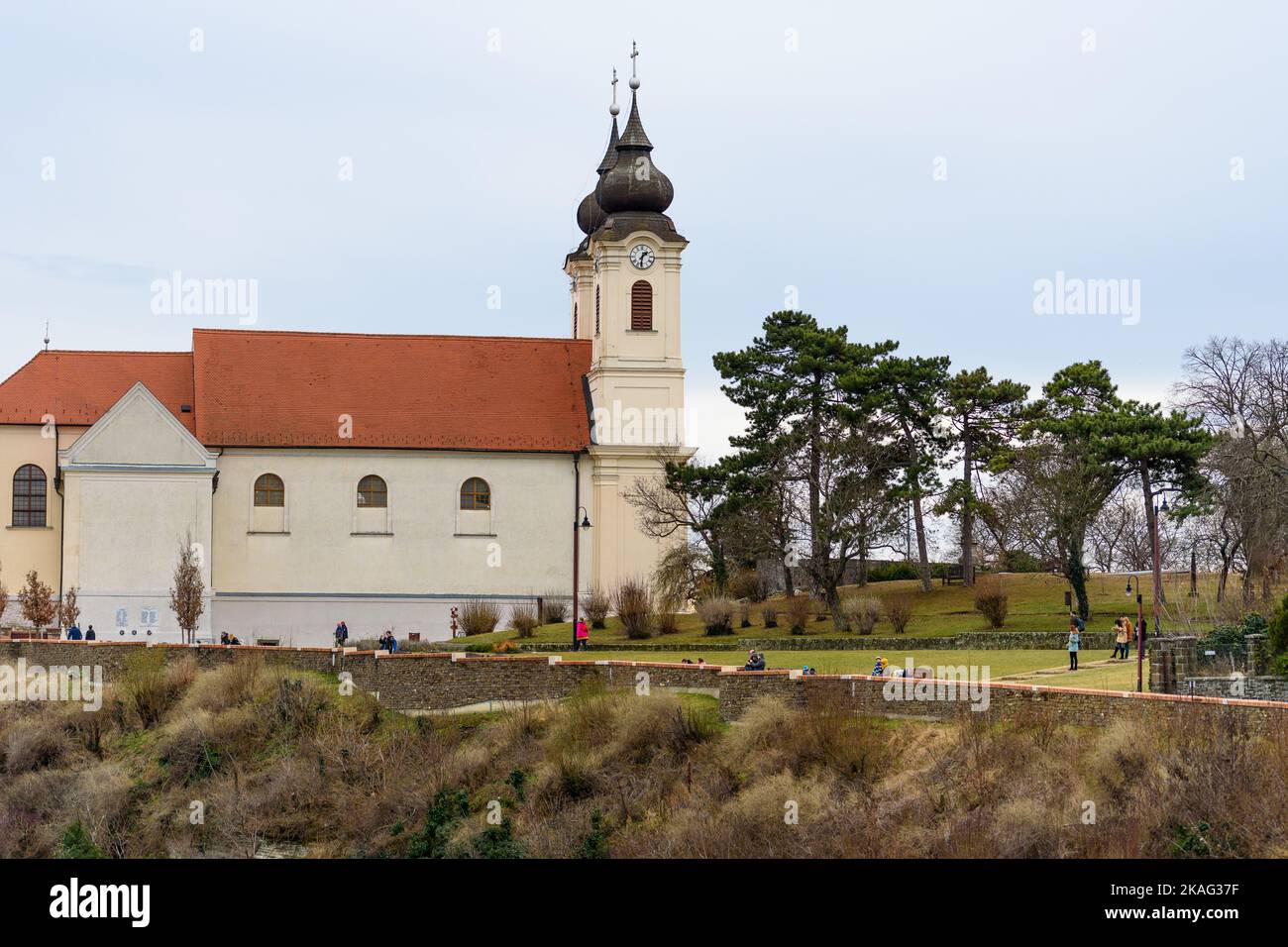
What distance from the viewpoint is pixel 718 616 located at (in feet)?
165

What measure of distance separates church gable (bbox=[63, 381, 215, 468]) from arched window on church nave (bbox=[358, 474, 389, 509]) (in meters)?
5.05

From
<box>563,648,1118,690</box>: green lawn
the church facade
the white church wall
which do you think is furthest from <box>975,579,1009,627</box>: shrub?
the white church wall

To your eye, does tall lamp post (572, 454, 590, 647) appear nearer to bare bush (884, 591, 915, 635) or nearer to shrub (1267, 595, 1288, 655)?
bare bush (884, 591, 915, 635)

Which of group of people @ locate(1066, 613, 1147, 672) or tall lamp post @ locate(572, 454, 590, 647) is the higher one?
tall lamp post @ locate(572, 454, 590, 647)

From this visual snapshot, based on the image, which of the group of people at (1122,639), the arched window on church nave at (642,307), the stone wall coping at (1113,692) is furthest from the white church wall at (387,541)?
the stone wall coping at (1113,692)

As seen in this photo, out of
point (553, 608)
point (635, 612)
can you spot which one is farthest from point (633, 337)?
point (635, 612)

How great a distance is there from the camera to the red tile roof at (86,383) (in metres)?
59.4

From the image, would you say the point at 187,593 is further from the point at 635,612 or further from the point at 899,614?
the point at 899,614

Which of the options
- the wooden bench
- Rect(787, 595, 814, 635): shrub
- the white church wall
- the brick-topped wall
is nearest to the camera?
the brick-topped wall

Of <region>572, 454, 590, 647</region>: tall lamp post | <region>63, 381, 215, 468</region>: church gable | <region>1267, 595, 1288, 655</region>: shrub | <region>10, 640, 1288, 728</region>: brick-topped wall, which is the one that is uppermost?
<region>63, 381, 215, 468</region>: church gable

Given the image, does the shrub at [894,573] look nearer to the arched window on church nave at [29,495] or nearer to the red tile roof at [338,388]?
the red tile roof at [338,388]

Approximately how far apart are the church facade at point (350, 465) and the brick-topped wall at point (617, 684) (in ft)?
30.7

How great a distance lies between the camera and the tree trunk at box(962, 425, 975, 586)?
60.2 m
